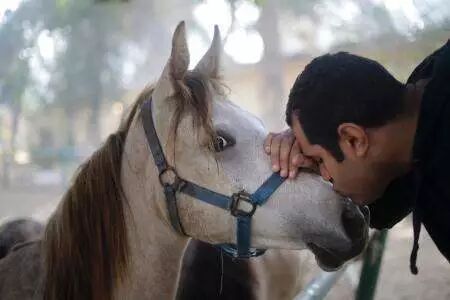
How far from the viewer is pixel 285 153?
160 cm

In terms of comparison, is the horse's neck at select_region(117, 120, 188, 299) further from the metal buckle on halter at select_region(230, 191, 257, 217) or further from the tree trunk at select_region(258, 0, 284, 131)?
the tree trunk at select_region(258, 0, 284, 131)

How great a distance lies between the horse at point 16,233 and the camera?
2.55 metres

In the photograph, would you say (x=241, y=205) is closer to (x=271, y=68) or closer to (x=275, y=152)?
(x=275, y=152)

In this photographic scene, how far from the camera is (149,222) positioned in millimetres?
1817

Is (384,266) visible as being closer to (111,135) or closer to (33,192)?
(111,135)

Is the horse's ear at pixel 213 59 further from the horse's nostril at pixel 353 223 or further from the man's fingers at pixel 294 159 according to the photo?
the horse's nostril at pixel 353 223

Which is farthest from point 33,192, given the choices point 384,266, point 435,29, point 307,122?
point 307,122

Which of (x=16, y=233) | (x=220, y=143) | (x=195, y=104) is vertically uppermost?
(x=195, y=104)

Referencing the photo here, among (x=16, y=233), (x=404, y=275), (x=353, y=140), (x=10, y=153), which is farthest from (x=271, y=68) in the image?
(x=353, y=140)

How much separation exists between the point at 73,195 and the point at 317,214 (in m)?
0.84

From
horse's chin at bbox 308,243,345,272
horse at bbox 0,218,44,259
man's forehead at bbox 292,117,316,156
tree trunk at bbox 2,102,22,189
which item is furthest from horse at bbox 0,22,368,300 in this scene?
tree trunk at bbox 2,102,22,189

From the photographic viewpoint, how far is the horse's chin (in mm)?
1614

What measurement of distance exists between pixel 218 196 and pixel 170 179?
17 centimetres

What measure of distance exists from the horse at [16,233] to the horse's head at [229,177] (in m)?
1.09
